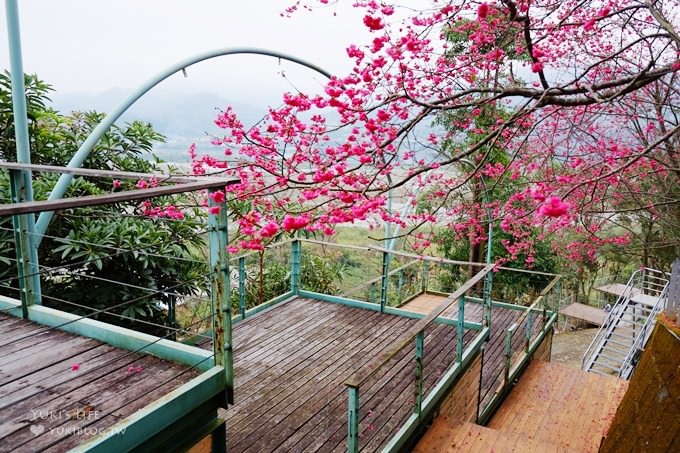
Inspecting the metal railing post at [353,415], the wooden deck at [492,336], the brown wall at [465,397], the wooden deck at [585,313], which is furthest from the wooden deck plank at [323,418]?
the wooden deck at [585,313]

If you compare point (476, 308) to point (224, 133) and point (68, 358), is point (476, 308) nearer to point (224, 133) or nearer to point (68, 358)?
point (224, 133)

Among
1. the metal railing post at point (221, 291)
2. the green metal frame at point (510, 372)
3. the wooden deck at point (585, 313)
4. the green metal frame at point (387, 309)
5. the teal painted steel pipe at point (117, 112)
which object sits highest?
the teal painted steel pipe at point (117, 112)

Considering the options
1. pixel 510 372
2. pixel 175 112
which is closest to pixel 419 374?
pixel 510 372

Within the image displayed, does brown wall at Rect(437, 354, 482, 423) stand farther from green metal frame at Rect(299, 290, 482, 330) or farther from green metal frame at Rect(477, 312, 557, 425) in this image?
green metal frame at Rect(299, 290, 482, 330)

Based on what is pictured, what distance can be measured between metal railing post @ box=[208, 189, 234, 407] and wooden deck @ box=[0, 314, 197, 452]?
7.6 inches

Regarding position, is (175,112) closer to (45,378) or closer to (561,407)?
(45,378)

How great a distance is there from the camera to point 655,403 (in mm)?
2131

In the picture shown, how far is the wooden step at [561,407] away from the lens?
587 cm

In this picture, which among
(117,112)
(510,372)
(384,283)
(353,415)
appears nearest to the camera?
(353,415)

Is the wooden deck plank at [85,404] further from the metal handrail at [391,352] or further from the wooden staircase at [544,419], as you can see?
the wooden staircase at [544,419]

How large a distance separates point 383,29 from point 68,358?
120 inches

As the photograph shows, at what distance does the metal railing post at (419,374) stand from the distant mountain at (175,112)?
2.44 m

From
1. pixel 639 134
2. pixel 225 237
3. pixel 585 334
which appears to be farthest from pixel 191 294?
pixel 585 334

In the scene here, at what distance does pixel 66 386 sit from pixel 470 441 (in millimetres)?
3139
